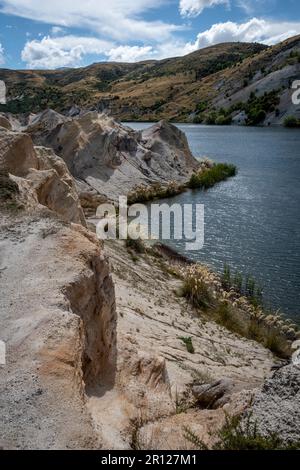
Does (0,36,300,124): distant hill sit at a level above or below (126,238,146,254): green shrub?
above

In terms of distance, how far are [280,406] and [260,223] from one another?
1003 inches

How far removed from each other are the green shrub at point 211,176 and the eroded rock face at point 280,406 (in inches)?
1521

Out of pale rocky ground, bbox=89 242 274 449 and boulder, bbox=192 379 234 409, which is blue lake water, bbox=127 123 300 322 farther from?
boulder, bbox=192 379 234 409

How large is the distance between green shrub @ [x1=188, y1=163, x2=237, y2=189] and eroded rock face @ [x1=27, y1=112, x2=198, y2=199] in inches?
59.8

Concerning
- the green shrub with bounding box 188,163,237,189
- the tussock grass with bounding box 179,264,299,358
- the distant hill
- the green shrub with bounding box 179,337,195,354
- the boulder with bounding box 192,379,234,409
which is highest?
the distant hill

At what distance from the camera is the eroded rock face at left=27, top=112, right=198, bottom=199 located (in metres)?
39.1

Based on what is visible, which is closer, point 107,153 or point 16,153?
point 16,153

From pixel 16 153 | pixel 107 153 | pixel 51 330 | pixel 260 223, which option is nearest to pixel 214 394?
pixel 51 330

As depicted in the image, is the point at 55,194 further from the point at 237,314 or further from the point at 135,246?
the point at 237,314

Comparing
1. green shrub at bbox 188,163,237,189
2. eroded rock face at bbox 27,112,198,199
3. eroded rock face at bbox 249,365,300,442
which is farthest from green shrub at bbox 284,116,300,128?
eroded rock face at bbox 249,365,300,442

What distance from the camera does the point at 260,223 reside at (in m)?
31.2

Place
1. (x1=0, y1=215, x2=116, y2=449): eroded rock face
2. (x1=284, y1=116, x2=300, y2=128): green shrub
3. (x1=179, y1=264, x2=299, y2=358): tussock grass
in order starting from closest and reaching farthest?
(x1=0, y1=215, x2=116, y2=449): eroded rock face < (x1=179, y1=264, x2=299, y2=358): tussock grass < (x1=284, y1=116, x2=300, y2=128): green shrub

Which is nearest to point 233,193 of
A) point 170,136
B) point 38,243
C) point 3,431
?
point 170,136

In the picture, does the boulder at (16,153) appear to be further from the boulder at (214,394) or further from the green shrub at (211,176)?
the green shrub at (211,176)
